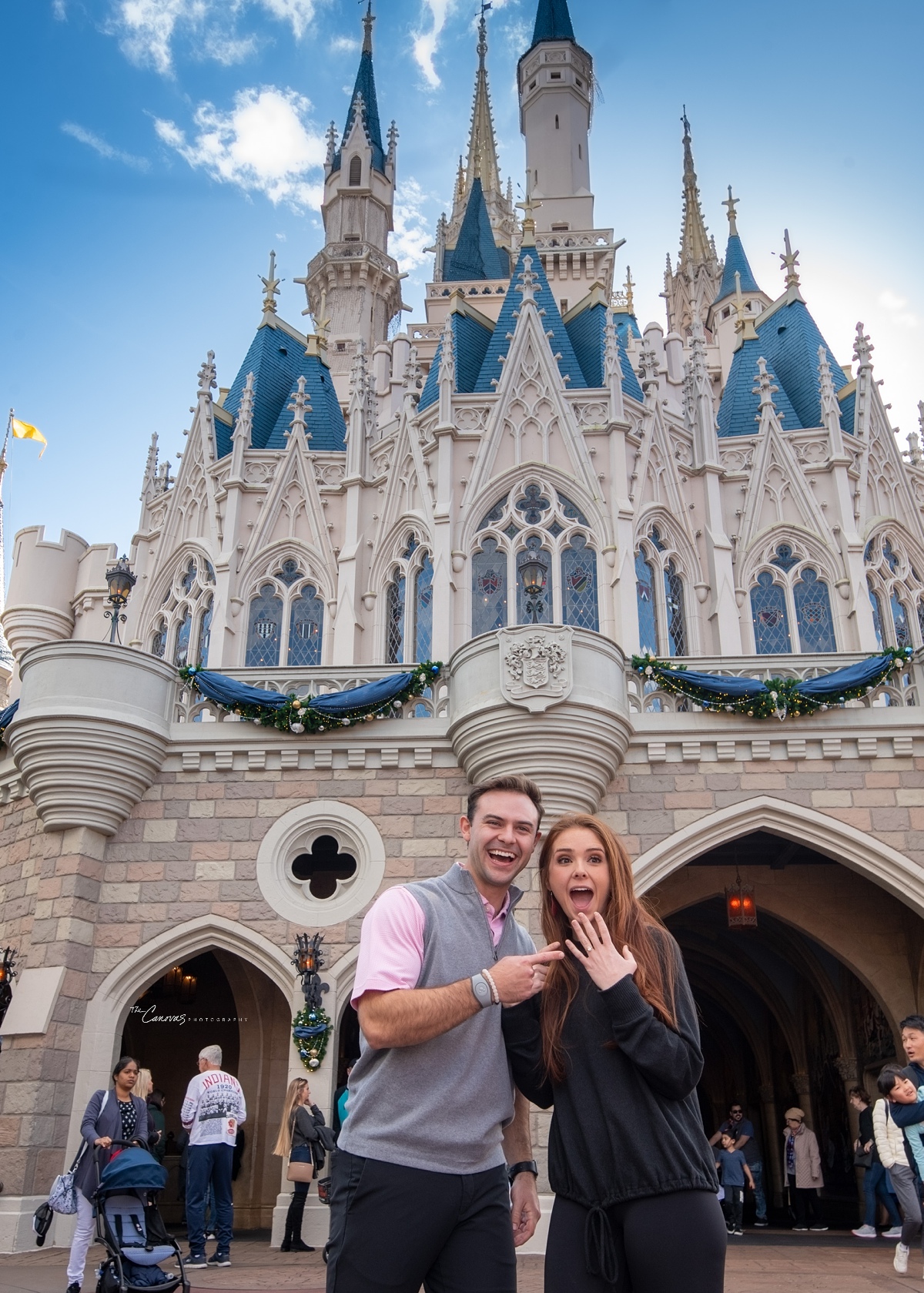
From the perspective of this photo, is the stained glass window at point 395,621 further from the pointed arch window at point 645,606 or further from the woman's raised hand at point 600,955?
the woman's raised hand at point 600,955

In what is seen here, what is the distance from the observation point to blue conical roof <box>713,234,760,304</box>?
1123 inches

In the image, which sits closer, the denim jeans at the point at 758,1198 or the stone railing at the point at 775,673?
the stone railing at the point at 775,673

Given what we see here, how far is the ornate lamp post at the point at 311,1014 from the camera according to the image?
11469 millimetres

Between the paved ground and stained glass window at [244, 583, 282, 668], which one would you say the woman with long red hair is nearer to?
the paved ground

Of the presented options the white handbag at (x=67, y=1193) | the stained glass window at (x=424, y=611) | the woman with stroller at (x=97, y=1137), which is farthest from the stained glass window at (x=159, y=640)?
the white handbag at (x=67, y=1193)

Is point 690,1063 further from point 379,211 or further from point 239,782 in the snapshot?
point 379,211

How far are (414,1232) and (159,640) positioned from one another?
18.8 meters

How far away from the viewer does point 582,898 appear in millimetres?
2965

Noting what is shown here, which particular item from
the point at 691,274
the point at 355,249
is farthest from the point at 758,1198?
the point at 691,274

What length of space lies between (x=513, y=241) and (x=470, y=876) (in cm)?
3797

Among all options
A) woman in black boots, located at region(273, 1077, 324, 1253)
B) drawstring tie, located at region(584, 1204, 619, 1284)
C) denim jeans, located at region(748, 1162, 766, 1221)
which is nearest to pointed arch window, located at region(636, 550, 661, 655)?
denim jeans, located at region(748, 1162, 766, 1221)

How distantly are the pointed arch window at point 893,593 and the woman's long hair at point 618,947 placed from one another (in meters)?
17.3

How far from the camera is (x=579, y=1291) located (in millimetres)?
2660

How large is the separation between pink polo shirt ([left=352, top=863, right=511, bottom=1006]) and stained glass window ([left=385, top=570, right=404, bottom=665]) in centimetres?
1571
